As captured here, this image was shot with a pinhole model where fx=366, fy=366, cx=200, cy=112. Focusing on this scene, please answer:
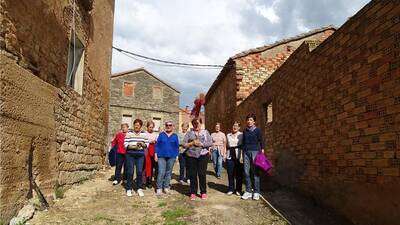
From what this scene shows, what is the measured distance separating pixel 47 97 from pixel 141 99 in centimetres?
2826

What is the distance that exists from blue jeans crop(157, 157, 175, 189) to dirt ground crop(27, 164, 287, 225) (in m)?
0.27

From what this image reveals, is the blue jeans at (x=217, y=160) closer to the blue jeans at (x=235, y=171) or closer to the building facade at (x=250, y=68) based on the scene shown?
the blue jeans at (x=235, y=171)

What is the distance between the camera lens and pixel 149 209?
636cm

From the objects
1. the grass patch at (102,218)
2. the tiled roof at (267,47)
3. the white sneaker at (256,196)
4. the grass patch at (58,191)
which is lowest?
the grass patch at (102,218)

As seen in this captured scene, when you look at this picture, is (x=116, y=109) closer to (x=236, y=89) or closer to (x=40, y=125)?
(x=236, y=89)

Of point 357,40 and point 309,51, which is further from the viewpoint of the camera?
point 309,51

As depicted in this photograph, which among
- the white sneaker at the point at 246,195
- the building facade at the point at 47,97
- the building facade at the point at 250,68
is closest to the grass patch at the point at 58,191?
the building facade at the point at 47,97

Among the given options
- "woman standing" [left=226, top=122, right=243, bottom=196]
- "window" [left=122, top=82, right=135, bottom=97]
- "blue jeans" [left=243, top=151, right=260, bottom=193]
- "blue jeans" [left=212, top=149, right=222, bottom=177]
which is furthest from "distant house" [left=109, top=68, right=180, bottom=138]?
"blue jeans" [left=243, top=151, right=260, bottom=193]

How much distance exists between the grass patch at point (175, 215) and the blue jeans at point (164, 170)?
4.30ft

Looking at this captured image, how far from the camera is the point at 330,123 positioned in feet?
20.0

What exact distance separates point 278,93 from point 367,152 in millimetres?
4515

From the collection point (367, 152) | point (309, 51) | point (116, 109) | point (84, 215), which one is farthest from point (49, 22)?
point (116, 109)

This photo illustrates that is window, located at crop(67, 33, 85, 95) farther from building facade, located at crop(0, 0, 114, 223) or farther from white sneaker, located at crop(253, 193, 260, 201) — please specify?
white sneaker, located at crop(253, 193, 260, 201)

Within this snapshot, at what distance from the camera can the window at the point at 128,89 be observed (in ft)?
110
